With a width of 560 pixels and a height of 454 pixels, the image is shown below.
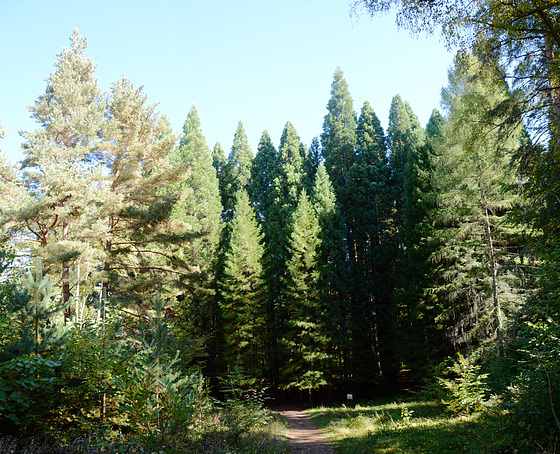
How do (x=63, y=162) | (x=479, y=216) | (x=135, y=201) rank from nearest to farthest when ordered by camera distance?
1. (x=63, y=162)
2. (x=479, y=216)
3. (x=135, y=201)

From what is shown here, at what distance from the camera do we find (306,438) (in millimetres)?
10766

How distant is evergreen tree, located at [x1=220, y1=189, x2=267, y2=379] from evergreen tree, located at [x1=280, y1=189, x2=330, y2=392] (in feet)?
5.64

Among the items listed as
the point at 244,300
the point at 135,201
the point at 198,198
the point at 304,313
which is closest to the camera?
the point at 135,201

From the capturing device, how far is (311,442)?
999 cm

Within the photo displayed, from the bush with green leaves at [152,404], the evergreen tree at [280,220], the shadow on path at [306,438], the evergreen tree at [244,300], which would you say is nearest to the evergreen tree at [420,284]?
the shadow on path at [306,438]

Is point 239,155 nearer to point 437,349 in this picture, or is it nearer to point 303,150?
point 303,150

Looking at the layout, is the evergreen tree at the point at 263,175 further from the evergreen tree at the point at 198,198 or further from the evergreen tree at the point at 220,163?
the evergreen tree at the point at 198,198

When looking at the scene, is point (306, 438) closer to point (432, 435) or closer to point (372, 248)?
point (432, 435)

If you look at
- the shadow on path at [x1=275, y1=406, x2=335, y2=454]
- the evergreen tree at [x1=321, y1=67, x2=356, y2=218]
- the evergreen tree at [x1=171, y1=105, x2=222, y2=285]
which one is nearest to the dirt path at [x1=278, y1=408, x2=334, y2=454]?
the shadow on path at [x1=275, y1=406, x2=335, y2=454]

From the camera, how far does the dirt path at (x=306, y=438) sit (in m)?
8.66

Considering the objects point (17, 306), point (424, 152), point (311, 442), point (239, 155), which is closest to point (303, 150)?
point (239, 155)

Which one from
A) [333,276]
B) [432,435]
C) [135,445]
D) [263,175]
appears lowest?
[432,435]

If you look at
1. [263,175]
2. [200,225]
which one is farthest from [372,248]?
[200,225]

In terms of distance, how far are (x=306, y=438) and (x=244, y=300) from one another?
38.4 ft
